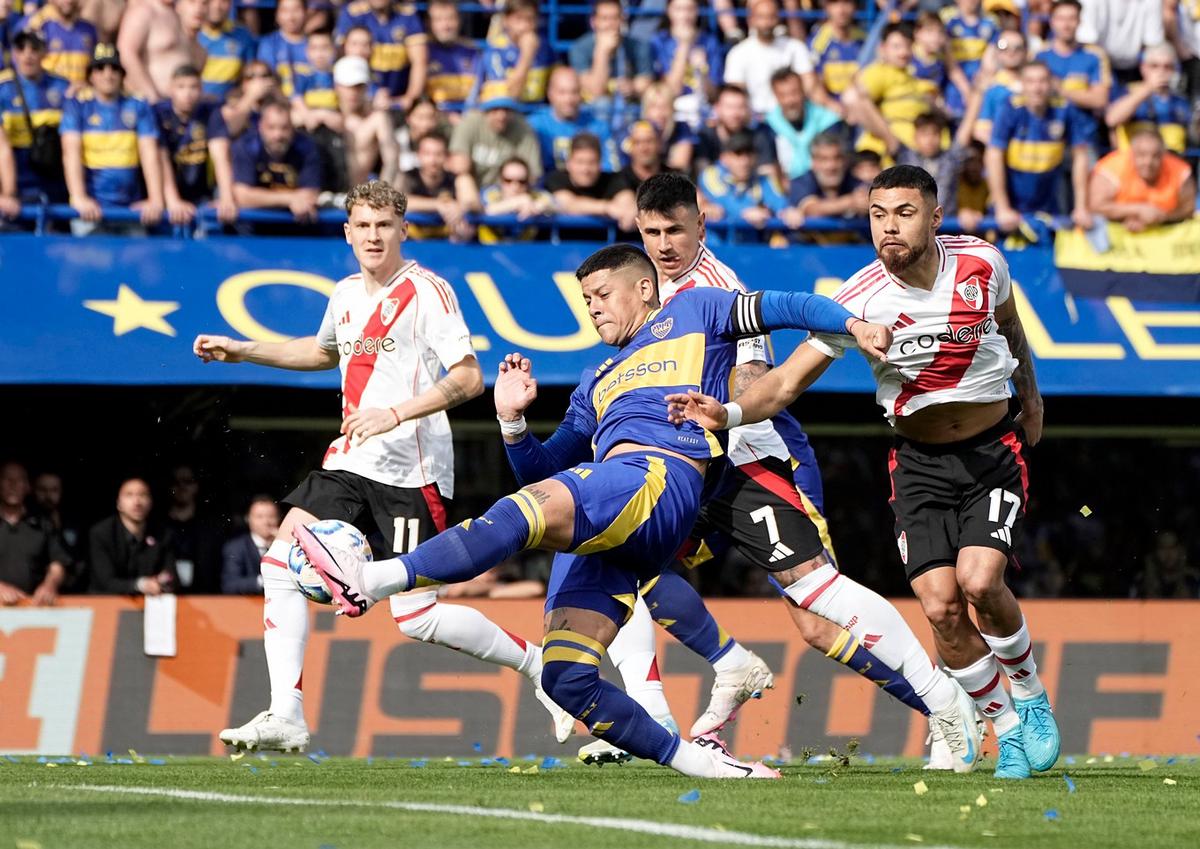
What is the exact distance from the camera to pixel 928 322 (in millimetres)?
7309

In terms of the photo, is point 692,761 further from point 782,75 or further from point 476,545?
point 782,75

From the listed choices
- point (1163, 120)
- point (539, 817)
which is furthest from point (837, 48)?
point (539, 817)

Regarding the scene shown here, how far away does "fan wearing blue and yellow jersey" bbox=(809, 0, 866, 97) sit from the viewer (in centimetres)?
1468

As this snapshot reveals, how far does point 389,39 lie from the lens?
14.1 meters

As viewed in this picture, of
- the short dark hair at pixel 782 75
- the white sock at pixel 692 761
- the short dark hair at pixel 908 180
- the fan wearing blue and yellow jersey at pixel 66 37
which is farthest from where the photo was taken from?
the short dark hair at pixel 782 75

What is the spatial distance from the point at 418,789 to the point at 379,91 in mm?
7998

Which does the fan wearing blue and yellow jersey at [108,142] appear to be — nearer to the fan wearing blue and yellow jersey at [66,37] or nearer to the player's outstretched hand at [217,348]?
the fan wearing blue and yellow jersey at [66,37]

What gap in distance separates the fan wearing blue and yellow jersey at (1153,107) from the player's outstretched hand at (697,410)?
29.8 feet

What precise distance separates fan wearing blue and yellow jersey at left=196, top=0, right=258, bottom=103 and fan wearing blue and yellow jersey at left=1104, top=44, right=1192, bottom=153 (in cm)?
692

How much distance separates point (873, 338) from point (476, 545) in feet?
5.12

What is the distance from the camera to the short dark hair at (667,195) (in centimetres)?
768

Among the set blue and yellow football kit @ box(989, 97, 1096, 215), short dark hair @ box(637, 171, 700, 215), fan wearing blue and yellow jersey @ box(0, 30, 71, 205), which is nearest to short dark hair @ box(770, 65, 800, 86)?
blue and yellow football kit @ box(989, 97, 1096, 215)

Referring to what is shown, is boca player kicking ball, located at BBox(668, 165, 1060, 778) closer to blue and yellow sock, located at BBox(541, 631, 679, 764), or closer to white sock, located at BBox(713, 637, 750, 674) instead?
white sock, located at BBox(713, 637, 750, 674)

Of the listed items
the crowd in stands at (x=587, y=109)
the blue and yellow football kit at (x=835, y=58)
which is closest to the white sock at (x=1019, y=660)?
the crowd in stands at (x=587, y=109)
